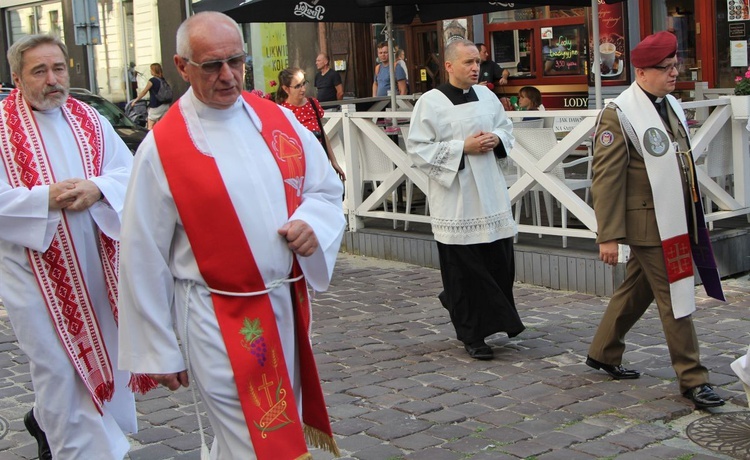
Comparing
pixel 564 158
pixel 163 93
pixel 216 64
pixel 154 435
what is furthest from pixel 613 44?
pixel 216 64

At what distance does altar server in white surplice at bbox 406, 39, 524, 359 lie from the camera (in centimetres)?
689

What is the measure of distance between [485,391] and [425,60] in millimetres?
15536

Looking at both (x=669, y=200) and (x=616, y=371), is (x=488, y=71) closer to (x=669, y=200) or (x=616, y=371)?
(x=616, y=371)

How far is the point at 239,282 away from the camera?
143 inches

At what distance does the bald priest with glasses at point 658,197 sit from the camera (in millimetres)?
5660

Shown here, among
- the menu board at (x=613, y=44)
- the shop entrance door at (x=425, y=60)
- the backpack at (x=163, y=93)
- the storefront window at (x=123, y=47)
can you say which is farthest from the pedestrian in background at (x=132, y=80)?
the menu board at (x=613, y=44)

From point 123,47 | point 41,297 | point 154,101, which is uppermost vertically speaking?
point 123,47

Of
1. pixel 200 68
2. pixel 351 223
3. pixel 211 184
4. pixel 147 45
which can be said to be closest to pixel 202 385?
pixel 211 184

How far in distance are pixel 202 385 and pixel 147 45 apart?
2588 centimetres

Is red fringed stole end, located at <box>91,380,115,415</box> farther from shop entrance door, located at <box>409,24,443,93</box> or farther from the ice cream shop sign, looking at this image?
shop entrance door, located at <box>409,24,443,93</box>

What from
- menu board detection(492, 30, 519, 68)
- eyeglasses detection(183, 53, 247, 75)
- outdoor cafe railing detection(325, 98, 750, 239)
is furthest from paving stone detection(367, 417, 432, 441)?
menu board detection(492, 30, 519, 68)

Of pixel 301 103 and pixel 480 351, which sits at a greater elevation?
pixel 301 103

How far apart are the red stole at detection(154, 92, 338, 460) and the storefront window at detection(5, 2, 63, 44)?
30268 millimetres

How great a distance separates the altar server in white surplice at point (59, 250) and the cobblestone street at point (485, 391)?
0.70 m
